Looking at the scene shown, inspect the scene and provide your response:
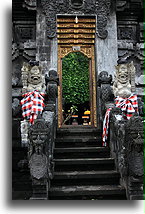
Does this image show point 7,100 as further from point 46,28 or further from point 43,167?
point 46,28

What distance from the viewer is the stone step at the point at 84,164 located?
Result: 513 cm

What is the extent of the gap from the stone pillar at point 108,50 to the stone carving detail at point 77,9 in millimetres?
182

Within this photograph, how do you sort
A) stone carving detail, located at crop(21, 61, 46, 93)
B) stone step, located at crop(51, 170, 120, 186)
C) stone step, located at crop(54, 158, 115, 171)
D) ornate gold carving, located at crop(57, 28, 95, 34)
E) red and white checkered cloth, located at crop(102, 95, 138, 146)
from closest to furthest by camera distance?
1. stone step, located at crop(51, 170, 120, 186)
2. stone step, located at crop(54, 158, 115, 171)
3. red and white checkered cloth, located at crop(102, 95, 138, 146)
4. stone carving detail, located at crop(21, 61, 46, 93)
5. ornate gold carving, located at crop(57, 28, 95, 34)

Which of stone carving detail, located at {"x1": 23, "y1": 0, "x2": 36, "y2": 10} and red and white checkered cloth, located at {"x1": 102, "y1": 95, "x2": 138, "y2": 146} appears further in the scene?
stone carving detail, located at {"x1": 23, "y1": 0, "x2": 36, "y2": 10}

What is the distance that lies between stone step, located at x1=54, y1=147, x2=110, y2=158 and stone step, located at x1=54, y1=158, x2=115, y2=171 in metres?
0.31

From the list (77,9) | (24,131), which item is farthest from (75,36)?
(24,131)

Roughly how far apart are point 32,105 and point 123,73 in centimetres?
217

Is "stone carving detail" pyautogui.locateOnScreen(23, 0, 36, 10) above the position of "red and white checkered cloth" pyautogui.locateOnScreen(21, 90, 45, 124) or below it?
above

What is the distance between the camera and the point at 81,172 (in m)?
4.94

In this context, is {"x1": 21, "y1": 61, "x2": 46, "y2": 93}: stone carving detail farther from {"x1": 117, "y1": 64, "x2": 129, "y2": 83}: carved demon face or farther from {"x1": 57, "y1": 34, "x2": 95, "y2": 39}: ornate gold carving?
{"x1": 57, "y1": 34, "x2": 95, "y2": 39}: ornate gold carving

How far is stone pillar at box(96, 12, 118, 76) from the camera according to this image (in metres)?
7.86

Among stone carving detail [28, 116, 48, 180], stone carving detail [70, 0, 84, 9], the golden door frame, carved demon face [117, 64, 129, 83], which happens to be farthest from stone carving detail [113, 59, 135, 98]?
stone carving detail [70, 0, 84, 9]

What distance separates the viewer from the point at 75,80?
1052 centimetres

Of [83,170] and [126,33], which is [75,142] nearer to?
[83,170]
